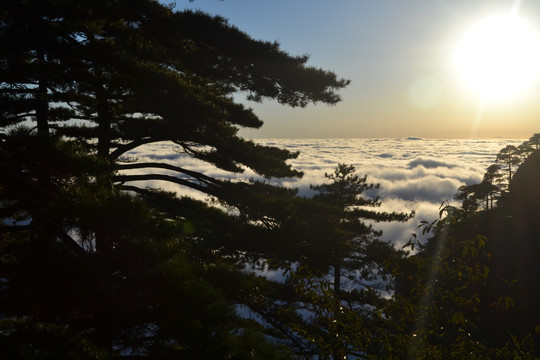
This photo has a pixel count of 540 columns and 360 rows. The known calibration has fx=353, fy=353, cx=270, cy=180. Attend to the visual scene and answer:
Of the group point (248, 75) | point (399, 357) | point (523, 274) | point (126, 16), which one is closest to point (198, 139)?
point (248, 75)

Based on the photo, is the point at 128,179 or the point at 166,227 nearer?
the point at 166,227

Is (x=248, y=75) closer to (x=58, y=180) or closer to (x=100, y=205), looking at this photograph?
(x=58, y=180)

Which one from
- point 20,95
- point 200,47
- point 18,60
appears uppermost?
point 200,47

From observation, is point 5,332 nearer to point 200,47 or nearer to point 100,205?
point 100,205

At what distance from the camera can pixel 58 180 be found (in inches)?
172

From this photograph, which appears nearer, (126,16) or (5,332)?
(5,332)

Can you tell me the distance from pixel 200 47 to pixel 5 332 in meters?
7.70

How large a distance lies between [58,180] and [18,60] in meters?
3.81

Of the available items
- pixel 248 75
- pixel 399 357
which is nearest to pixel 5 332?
pixel 399 357

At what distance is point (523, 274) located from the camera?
74.9ft

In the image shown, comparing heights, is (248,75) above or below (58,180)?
above

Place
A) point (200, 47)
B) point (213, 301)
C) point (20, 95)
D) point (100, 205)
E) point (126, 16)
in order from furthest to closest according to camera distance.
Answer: point (200, 47) < point (20, 95) < point (126, 16) < point (213, 301) < point (100, 205)

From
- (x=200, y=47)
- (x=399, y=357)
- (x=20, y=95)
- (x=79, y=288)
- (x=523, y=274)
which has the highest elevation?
(x=200, y=47)

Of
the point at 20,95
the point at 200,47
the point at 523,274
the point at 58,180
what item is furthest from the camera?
the point at 523,274
